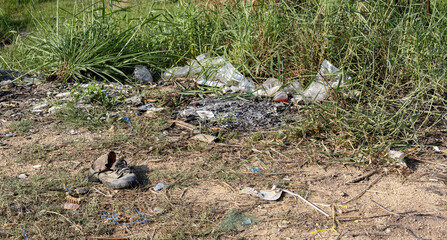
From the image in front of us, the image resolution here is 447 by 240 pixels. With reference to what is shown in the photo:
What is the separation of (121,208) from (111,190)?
19 centimetres

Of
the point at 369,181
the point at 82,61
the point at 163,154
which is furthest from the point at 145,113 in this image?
the point at 369,181

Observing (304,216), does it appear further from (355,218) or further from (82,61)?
(82,61)

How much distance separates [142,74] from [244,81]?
0.92 meters

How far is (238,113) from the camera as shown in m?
3.07

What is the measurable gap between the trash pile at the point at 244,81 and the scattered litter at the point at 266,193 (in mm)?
1040

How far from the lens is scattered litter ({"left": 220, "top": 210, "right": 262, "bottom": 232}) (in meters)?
1.88

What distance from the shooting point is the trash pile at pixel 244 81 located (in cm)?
323

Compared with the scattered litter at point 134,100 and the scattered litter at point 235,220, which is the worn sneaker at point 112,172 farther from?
the scattered litter at point 134,100

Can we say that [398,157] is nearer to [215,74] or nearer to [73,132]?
[215,74]

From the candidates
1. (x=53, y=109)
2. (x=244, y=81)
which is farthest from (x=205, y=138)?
(x=53, y=109)

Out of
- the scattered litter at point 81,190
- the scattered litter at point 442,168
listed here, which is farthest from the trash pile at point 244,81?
the scattered litter at point 81,190

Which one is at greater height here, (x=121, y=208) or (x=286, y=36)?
(x=286, y=36)

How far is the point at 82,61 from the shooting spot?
3.61m

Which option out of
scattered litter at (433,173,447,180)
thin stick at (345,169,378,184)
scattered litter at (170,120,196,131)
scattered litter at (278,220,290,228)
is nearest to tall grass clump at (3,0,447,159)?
thin stick at (345,169,378,184)
